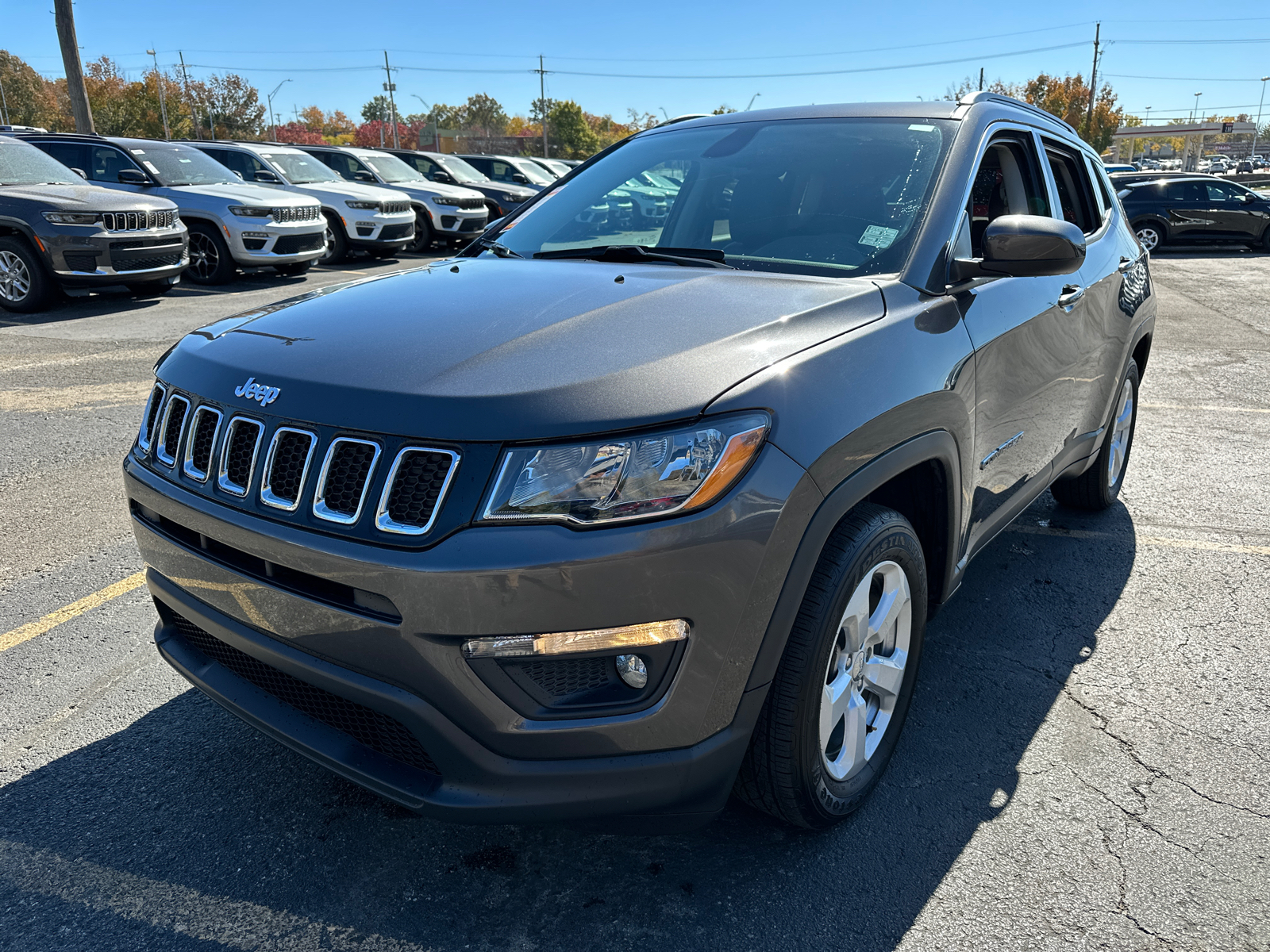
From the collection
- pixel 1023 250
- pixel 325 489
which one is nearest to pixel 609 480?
pixel 325 489

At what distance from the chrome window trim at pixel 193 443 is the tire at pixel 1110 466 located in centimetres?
372

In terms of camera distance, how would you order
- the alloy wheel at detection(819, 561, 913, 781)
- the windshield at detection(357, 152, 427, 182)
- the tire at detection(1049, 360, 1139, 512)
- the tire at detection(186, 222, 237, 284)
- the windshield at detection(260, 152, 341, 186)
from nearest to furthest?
the alloy wheel at detection(819, 561, 913, 781), the tire at detection(1049, 360, 1139, 512), the tire at detection(186, 222, 237, 284), the windshield at detection(260, 152, 341, 186), the windshield at detection(357, 152, 427, 182)

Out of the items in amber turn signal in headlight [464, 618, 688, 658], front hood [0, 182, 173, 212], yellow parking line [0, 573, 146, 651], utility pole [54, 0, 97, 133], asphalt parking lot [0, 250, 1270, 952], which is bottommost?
asphalt parking lot [0, 250, 1270, 952]

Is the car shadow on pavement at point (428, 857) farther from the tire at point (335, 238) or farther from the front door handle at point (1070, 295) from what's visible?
the tire at point (335, 238)

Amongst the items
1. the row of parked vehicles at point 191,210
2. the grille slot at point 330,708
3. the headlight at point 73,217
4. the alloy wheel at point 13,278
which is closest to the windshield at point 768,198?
the grille slot at point 330,708

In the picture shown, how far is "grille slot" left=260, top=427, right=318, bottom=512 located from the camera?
189 centimetres

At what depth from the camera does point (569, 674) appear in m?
1.78

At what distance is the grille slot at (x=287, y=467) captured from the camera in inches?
74.5

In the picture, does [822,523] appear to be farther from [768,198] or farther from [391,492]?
[768,198]

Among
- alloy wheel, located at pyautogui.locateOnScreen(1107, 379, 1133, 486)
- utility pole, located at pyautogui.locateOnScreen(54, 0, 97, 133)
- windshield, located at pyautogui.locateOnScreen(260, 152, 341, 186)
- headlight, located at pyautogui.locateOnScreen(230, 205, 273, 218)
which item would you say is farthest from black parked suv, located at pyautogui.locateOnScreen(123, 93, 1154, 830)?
utility pole, located at pyautogui.locateOnScreen(54, 0, 97, 133)

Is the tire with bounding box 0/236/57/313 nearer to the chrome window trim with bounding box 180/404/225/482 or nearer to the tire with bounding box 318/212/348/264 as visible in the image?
A: the tire with bounding box 318/212/348/264

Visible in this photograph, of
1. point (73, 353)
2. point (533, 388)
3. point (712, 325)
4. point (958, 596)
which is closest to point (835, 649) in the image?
point (712, 325)

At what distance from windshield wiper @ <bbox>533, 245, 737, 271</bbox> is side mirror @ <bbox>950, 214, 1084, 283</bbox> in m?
0.68

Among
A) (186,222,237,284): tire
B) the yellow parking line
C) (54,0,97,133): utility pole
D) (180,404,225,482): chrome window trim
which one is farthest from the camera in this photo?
(54,0,97,133): utility pole
